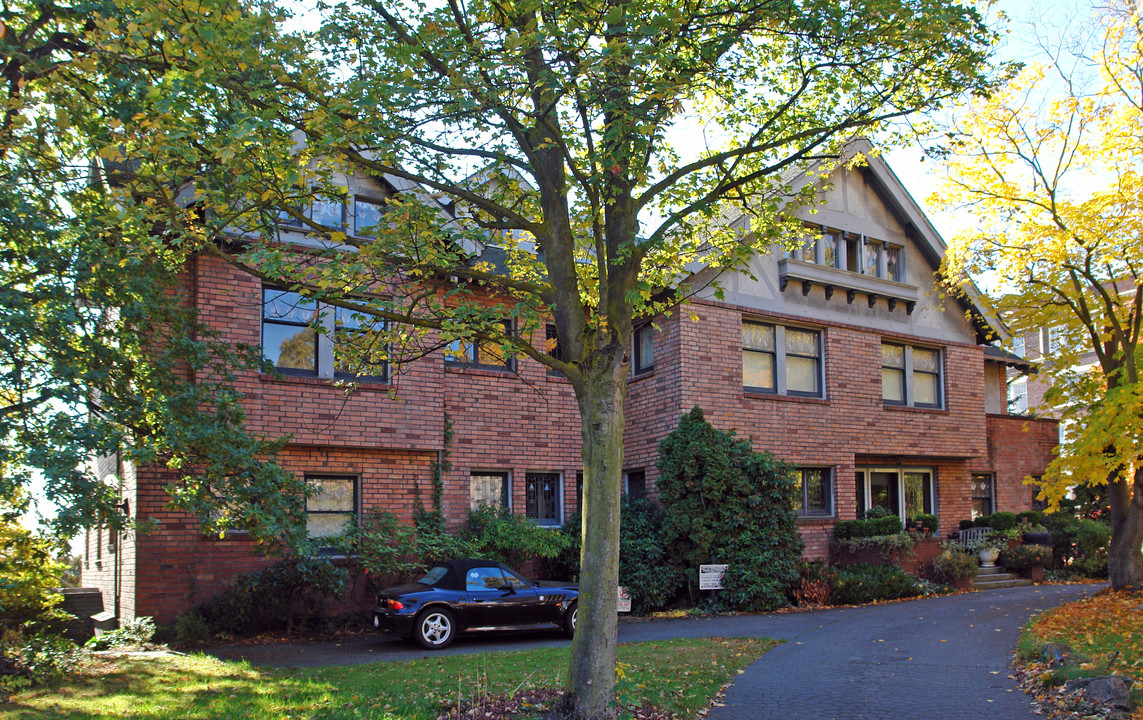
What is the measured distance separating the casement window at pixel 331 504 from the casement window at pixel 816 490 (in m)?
10.1

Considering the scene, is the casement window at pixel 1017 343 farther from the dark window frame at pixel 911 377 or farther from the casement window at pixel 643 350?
the casement window at pixel 643 350

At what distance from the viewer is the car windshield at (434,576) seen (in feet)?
44.2

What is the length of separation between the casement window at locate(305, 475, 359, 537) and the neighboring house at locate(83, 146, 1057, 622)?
3 cm

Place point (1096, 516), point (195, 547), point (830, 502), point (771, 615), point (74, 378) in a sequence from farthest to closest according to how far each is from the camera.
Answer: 1. point (1096, 516)
2. point (830, 502)
3. point (771, 615)
4. point (195, 547)
5. point (74, 378)

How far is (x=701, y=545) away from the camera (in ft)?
56.3

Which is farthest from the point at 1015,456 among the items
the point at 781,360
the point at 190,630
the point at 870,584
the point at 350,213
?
the point at 190,630

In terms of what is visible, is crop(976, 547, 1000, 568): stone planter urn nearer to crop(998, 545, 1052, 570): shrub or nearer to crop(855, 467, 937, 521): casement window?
crop(998, 545, 1052, 570): shrub

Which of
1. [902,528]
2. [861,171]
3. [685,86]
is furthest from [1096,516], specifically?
[685,86]

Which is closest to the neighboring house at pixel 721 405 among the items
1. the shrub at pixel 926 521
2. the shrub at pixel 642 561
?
the shrub at pixel 926 521

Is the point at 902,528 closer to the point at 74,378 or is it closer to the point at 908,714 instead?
the point at 908,714

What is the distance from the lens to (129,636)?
13461mm

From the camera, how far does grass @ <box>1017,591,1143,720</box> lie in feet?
30.4

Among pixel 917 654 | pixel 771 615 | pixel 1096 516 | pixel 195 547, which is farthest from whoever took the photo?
pixel 1096 516

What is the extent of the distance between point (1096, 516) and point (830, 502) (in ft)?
33.4
